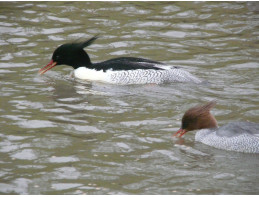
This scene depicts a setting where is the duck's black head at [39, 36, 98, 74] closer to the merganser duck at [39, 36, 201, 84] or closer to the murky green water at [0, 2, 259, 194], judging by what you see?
the merganser duck at [39, 36, 201, 84]

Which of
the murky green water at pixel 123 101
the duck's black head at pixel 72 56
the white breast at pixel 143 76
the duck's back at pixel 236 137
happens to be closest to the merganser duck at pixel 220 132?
the duck's back at pixel 236 137

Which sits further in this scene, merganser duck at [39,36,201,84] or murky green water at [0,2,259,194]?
merganser duck at [39,36,201,84]

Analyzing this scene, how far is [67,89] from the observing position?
476 inches

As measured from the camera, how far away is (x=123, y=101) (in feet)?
36.1

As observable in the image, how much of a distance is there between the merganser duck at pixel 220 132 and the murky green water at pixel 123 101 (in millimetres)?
140

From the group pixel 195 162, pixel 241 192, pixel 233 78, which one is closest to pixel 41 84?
pixel 233 78

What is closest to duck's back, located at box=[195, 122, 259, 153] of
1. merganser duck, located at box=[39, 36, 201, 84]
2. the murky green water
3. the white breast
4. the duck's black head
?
the murky green water

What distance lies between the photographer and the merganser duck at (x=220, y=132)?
8555 mm

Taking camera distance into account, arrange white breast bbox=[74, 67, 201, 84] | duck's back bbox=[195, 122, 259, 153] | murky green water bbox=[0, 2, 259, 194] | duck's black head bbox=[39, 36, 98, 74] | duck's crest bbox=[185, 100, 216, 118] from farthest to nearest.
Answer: duck's black head bbox=[39, 36, 98, 74] < white breast bbox=[74, 67, 201, 84] < duck's crest bbox=[185, 100, 216, 118] < duck's back bbox=[195, 122, 259, 153] < murky green water bbox=[0, 2, 259, 194]

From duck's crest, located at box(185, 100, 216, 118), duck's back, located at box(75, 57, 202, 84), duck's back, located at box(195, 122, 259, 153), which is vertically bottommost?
duck's back, located at box(195, 122, 259, 153)

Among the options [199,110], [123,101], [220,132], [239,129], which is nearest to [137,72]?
[123,101]

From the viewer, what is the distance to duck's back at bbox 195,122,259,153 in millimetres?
8539

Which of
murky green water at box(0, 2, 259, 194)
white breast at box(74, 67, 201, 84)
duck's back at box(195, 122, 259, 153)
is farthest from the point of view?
white breast at box(74, 67, 201, 84)

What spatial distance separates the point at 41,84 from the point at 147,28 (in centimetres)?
451
